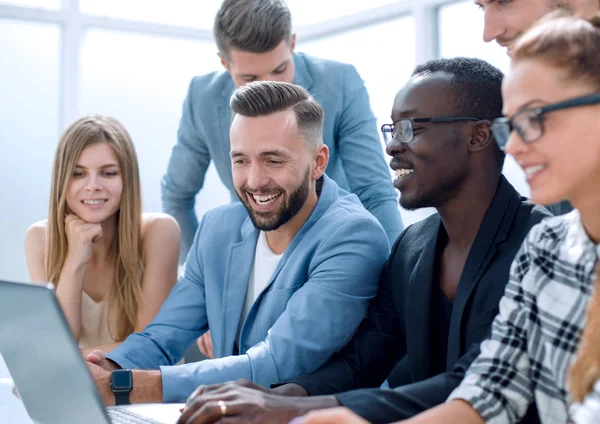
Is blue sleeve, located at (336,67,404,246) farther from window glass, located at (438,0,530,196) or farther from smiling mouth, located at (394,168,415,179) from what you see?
window glass, located at (438,0,530,196)

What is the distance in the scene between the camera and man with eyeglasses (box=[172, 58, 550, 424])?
65.5 inches

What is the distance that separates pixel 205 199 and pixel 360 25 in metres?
1.46

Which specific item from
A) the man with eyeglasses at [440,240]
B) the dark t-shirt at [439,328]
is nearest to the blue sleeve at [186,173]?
the man with eyeglasses at [440,240]

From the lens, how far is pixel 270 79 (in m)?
2.80

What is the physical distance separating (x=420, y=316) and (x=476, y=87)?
0.53m

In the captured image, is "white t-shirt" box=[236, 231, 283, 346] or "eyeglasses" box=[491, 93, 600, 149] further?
"white t-shirt" box=[236, 231, 283, 346]

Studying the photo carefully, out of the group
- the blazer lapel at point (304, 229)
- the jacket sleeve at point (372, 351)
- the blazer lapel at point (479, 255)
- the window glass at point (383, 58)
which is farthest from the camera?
the window glass at point (383, 58)

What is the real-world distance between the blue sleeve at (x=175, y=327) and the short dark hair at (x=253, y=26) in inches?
29.3

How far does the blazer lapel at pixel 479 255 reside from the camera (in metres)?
1.65

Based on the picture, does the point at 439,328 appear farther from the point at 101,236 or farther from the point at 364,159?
the point at 101,236

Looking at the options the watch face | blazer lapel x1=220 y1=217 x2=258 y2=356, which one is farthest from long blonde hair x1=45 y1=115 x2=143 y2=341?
the watch face

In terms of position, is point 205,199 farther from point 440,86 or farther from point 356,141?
point 440,86

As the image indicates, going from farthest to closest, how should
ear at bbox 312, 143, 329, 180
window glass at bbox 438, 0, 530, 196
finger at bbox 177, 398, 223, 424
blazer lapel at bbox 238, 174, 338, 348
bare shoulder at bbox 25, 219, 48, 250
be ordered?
window glass at bbox 438, 0, 530, 196, bare shoulder at bbox 25, 219, 48, 250, ear at bbox 312, 143, 329, 180, blazer lapel at bbox 238, 174, 338, 348, finger at bbox 177, 398, 223, 424

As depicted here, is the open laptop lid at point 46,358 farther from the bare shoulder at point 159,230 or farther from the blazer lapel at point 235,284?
the bare shoulder at point 159,230
